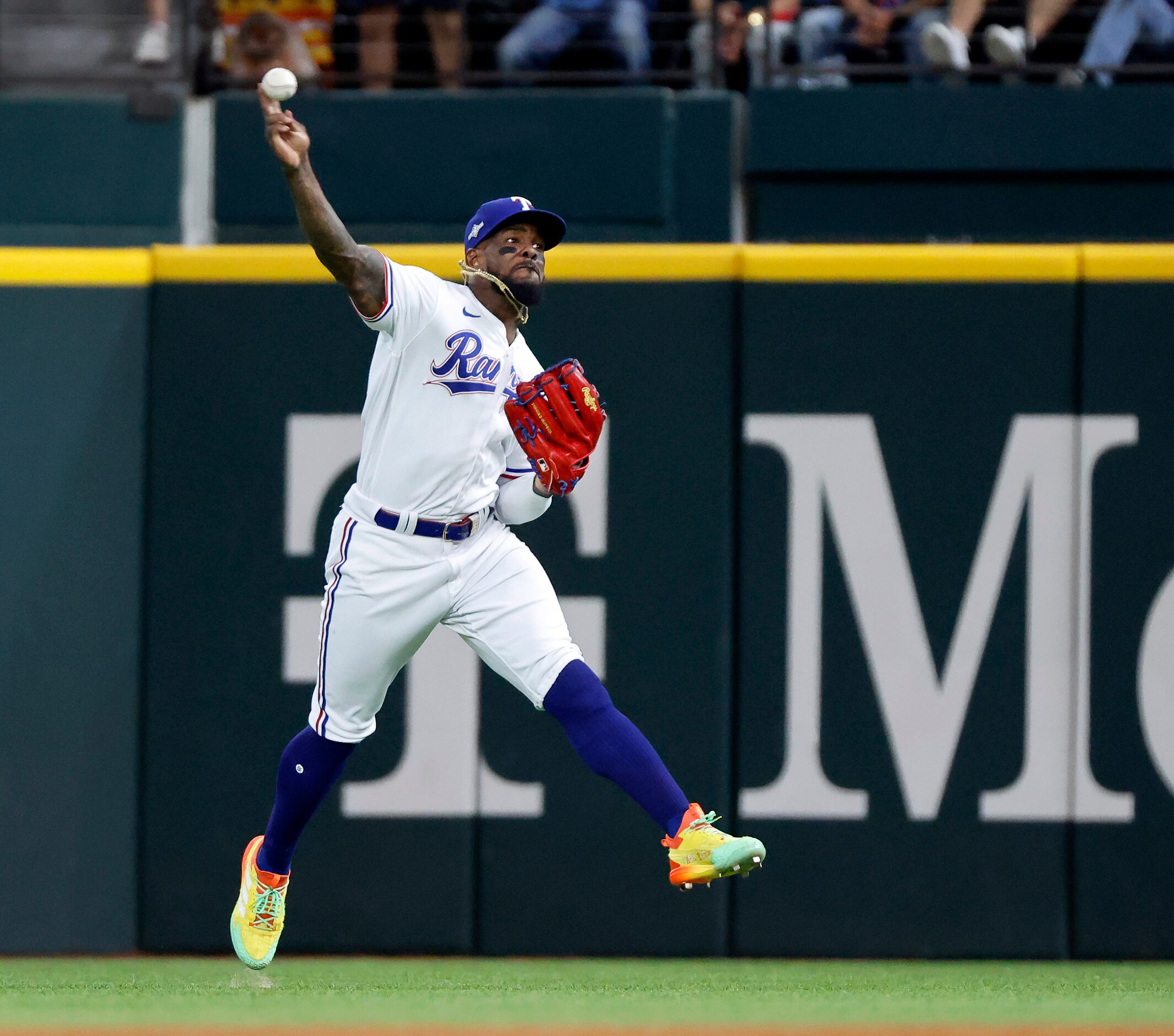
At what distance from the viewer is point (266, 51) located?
621cm

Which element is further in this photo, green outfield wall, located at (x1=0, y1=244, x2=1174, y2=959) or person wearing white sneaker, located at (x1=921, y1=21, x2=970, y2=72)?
person wearing white sneaker, located at (x1=921, y1=21, x2=970, y2=72)

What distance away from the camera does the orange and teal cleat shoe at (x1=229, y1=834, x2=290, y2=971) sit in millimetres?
4656

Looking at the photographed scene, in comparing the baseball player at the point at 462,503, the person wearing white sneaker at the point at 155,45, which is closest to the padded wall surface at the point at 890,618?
the baseball player at the point at 462,503

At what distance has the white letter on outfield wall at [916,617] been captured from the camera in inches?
219

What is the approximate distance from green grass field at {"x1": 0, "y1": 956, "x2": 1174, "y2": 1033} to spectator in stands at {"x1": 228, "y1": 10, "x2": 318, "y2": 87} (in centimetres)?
296

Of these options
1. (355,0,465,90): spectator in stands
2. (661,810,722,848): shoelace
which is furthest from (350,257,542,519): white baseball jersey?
(355,0,465,90): spectator in stands

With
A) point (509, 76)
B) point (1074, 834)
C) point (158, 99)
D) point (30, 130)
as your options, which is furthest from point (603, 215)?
point (1074, 834)

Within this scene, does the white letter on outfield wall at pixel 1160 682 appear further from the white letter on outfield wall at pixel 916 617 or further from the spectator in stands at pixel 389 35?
the spectator in stands at pixel 389 35

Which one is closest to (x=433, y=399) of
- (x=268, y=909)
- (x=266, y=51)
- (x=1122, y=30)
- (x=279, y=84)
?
(x=279, y=84)

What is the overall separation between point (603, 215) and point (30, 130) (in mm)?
1934

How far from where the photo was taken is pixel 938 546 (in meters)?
5.59

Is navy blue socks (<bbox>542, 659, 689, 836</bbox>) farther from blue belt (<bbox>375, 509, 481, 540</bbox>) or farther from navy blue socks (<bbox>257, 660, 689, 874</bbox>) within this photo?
blue belt (<bbox>375, 509, 481, 540</bbox>)

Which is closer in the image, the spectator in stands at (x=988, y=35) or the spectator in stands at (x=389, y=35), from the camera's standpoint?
the spectator in stands at (x=988, y=35)

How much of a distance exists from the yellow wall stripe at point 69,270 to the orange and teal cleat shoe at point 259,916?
6.41ft
